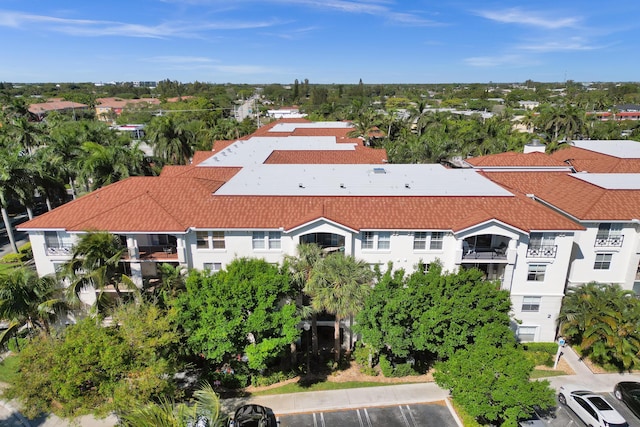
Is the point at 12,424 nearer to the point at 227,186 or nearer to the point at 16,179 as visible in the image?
the point at 227,186

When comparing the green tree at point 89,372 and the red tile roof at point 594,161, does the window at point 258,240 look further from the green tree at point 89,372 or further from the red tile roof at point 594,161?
the red tile roof at point 594,161

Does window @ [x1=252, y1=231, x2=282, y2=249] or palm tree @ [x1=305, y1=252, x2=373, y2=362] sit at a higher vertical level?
window @ [x1=252, y1=231, x2=282, y2=249]

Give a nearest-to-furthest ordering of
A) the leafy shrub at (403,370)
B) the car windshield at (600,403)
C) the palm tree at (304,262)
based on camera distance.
Answer: the car windshield at (600,403), the palm tree at (304,262), the leafy shrub at (403,370)

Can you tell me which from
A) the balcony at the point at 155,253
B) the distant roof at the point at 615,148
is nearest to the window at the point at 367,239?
the balcony at the point at 155,253

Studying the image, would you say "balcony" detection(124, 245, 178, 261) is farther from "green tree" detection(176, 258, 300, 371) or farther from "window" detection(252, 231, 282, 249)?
"window" detection(252, 231, 282, 249)

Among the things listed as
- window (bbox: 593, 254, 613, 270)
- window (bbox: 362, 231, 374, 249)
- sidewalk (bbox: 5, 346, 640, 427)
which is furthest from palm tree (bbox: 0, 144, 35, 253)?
window (bbox: 593, 254, 613, 270)

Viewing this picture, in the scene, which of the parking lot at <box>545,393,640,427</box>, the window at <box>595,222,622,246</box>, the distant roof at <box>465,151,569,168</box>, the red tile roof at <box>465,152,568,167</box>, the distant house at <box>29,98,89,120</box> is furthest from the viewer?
the distant house at <box>29,98,89,120</box>

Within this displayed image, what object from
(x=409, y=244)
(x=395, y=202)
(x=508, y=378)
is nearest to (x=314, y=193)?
(x=395, y=202)
